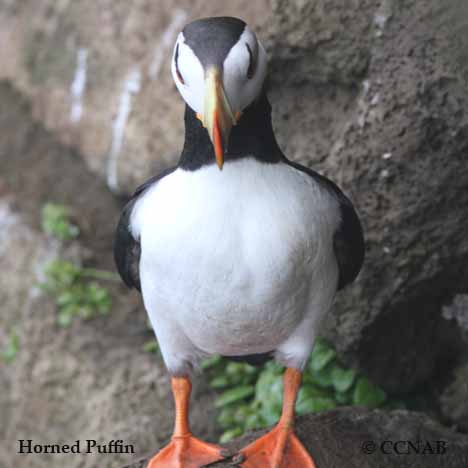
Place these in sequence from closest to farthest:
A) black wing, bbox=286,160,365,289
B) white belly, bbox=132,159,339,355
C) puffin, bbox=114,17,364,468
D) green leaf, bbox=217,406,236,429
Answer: puffin, bbox=114,17,364,468 < white belly, bbox=132,159,339,355 < black wing, bbox=286,160,365,289 < green leaf, bbox=217,406,236,429

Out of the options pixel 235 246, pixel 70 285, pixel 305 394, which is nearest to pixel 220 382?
pixel 305 394

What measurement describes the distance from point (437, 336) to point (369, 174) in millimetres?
753

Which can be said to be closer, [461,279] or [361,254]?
[361,254]

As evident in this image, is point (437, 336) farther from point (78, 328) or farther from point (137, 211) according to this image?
point (78, 328)

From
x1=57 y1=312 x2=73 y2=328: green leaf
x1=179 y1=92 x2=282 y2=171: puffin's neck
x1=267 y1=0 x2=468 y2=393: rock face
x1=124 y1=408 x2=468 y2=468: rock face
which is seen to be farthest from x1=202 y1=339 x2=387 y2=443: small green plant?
x1=179 y1=92 x2=282 y2=171: puffin's neck

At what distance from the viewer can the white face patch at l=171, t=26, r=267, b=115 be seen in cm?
207

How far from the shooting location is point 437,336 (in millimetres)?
3311

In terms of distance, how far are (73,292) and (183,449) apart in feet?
5.14

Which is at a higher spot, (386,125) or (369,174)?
(386,125)

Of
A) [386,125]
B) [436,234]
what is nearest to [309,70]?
[386,125]

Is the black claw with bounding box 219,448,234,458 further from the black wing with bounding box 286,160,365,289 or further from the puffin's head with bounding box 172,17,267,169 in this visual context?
the puffin's head with bounding box 172,17,267,169

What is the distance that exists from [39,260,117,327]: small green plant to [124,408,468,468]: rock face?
4.57ft

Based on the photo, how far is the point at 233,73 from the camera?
2074mm

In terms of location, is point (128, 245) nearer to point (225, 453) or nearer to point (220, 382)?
point (225, 453)
